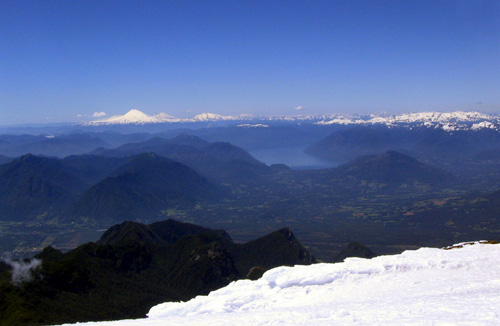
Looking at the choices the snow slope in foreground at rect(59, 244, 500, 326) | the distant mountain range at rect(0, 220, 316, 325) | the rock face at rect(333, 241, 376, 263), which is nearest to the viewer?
the snow slope in foreground at rect(59, 244, 500, 326)

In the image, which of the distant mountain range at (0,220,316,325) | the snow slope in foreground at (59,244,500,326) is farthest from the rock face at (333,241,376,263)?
the snow slope in foreground at (59,244,500,326)

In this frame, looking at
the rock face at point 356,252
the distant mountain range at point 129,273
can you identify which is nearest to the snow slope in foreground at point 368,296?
the distant mountain range at point 129,273

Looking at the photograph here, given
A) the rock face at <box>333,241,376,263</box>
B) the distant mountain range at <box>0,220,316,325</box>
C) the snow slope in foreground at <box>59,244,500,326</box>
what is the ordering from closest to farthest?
1. the snow slope in foreground at <box>59,244,500,326</box>
2. the distant mountain range at <box>0,220,316,325</box>
3. the rock face at <box>333,241,376,263</box>

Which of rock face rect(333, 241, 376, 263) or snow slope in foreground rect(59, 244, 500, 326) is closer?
snow slope in foreground rect(59, 244, 500, 326)

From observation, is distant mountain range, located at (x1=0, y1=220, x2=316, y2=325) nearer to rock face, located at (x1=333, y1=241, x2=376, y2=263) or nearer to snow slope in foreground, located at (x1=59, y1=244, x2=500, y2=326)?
rock face, located at (x1=333, y1=241, x2=376, y2=263)

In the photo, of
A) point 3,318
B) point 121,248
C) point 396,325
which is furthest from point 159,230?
point 396,325

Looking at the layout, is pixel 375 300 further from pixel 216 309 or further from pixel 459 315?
pixel 216 309
